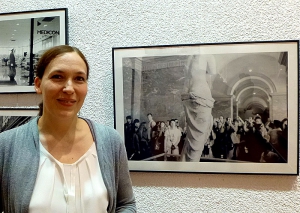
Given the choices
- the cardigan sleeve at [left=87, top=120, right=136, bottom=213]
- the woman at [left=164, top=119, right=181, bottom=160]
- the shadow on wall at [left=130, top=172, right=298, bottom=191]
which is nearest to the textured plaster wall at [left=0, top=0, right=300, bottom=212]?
the shadow on wall at [left=130, top=172, right=298, bottom=191]

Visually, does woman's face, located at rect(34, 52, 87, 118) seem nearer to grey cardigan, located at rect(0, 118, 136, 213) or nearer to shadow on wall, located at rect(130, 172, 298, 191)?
grey cardigan, located at rect(0, 118, 136, 213)

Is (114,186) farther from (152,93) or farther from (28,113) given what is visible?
(28,113)

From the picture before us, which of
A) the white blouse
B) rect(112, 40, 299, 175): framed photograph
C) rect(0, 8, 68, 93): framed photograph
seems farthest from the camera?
rect(0, 8, 68, 93): framed photograph

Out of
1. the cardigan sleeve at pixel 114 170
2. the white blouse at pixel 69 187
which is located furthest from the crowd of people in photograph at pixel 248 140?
the white blouse at pixel 69 187

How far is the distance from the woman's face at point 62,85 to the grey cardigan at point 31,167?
109 mm

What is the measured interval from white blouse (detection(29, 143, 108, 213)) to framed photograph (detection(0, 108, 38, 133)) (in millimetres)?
421

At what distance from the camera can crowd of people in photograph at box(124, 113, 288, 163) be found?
1064 mm

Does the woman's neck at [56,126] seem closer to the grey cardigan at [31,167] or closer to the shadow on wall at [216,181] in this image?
the grey cardigan at [31,167]

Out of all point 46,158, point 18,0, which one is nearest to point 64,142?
point 46,158

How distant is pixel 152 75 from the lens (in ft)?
3.74

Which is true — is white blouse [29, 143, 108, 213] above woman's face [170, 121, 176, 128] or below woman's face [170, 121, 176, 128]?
below

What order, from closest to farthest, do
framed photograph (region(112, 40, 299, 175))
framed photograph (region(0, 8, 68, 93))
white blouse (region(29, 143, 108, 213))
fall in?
white blouse (region(29, 143, 108, 213))
framed photograph (region(112, 40, 299, 175))
framed photograph (region(0, 8, 68, 93))

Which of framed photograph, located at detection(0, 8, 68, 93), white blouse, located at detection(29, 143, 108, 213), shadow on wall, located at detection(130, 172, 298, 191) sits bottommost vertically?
shadow on wall, located at detection(130, 172, 298, 191)

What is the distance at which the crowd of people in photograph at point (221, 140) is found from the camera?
1064 mm
